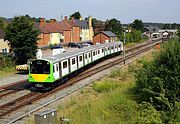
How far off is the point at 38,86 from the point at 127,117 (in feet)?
34.7

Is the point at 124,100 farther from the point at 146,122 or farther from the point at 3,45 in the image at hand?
the point at 3,45

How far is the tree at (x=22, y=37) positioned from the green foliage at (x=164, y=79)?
68.3 ft

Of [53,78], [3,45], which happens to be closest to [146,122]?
[53,78]

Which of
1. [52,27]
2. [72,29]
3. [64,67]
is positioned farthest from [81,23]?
[64,67]

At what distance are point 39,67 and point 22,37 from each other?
39.3 ft

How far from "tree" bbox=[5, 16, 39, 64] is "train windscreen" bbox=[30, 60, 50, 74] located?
11.6m

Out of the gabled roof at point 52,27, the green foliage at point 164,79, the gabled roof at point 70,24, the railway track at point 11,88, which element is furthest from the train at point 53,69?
the gabled roof at point 70,24

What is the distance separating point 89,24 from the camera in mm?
94312

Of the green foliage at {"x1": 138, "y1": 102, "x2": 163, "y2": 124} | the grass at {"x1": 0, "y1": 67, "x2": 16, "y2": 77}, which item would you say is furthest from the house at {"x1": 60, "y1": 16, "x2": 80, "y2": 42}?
the green foliage at {"x1": 138, "y1": 102, "x2": 163, "y2": 124}

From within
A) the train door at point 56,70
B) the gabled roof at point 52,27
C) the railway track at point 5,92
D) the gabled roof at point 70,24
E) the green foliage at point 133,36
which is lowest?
the railway track at point 5,92

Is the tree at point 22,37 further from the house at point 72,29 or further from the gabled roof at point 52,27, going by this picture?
the house at point 72,29

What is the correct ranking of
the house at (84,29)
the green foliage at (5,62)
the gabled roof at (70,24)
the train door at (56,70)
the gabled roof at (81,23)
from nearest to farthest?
1. the train door at (56,70)
2. the green foliage at (5,62)
3. the gabled roof at (70,24)
4. the gabled roof at (81,23)
5. the house at (84,29)

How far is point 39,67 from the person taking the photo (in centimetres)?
2227

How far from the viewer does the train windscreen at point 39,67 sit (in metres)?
22.1
